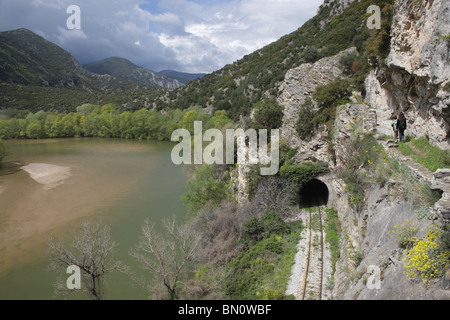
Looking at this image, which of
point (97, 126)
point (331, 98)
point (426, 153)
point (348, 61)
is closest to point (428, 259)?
point (426, 153)

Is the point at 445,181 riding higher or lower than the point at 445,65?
lower

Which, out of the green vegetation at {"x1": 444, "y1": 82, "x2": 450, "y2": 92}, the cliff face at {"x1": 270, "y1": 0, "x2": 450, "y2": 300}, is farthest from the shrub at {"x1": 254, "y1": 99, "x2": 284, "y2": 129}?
the green vegetation at {"x1": 444, "y1": 82, "x2": 450, "y2": 92}

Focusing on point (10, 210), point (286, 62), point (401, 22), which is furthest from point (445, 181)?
point (286, 62)

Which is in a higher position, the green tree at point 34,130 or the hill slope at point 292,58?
the hill slope at point 292,58

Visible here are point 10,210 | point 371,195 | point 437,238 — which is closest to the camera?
point 437,238

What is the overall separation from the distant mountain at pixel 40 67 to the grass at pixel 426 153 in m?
120

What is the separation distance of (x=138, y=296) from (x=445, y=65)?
15.9 m

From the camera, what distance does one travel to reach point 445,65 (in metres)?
7.16

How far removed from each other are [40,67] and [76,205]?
11815 cm

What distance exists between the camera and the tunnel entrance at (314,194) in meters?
20.0

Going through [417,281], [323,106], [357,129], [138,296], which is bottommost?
[138,296]

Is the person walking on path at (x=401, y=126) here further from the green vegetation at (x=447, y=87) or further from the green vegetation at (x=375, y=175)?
the green vegetation at (x=447, y=87)

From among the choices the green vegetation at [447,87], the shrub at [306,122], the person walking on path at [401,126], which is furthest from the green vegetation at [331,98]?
the green vegetation at [447,87]
